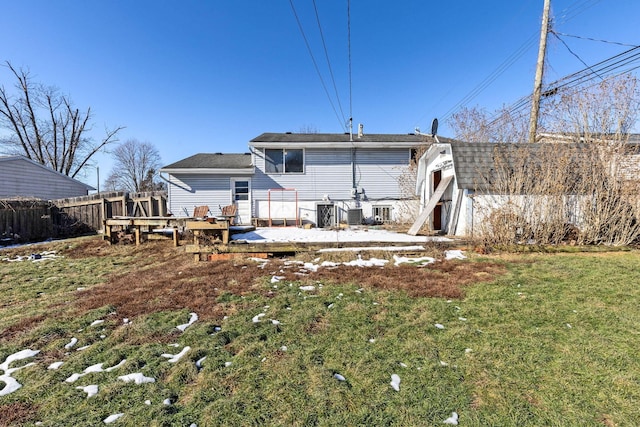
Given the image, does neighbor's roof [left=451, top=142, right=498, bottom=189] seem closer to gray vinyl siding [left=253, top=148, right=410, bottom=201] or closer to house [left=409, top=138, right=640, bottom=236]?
house [left=409, top=138, right=640, bottom=236]

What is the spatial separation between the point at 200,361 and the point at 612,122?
14.3 meters

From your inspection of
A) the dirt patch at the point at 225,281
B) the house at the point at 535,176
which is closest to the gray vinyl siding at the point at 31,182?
the dirt patch at the point at 225,281

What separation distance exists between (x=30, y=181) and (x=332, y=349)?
818 inches

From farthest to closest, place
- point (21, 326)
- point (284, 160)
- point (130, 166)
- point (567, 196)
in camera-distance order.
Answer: point (130, 166) < point (284, 160) < point (567, 196) < point (21, 326)

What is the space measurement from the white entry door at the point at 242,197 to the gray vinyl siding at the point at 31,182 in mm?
11696

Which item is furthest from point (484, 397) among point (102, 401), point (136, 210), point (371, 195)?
point (136, 210)

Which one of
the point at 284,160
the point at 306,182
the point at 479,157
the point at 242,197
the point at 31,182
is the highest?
the point at 284,160

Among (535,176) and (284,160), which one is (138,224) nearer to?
(284,160)

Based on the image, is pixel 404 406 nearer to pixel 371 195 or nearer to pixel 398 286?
pixel 398 286

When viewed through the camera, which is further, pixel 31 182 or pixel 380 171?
pixel 31 182

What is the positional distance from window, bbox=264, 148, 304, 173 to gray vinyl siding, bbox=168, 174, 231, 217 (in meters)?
2.22

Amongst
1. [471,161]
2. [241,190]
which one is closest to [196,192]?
[241,190]

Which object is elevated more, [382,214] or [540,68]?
[540,68]

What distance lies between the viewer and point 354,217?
12.3 meters
